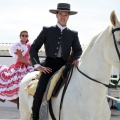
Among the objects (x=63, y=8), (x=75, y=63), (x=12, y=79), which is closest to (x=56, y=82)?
(x=75, y=63)

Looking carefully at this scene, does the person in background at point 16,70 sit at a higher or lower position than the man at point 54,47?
lower

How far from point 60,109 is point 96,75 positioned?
2.12 feet

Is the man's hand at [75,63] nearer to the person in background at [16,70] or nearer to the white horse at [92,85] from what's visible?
the white horse at [92,85]

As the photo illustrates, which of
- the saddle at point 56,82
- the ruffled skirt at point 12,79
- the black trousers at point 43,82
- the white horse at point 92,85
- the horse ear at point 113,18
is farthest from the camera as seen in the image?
the ruffled skirt at point 12,79

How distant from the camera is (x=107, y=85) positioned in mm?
4199

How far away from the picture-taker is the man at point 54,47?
15.8 ft

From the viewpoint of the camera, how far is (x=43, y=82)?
4.78 m

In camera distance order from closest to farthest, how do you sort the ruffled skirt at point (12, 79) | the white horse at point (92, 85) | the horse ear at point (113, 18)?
the horse ear at point (113, 18)
the white horse at point (92, 85)
the ruffled skirt at point (12, 79)

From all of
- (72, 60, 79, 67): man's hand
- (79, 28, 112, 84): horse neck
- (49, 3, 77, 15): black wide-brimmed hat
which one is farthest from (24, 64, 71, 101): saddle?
(49, 3, 77, 15): black wide-brimmed hat

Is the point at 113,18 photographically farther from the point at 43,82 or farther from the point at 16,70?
the point at 16,70

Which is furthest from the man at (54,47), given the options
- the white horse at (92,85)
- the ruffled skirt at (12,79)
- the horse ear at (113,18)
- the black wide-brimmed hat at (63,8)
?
the ruffled skirt at (12,79)

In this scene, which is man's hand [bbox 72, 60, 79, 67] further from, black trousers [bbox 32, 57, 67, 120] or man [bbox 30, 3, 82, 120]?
black trousers [bbox 32, 57, 67, 120]

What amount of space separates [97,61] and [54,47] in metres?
0.81

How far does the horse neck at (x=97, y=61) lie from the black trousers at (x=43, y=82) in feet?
1.75
